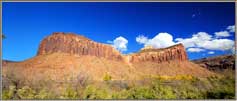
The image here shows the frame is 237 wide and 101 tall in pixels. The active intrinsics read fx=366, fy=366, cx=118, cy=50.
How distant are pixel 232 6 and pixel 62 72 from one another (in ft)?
9.76

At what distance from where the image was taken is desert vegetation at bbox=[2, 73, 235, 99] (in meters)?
5.81

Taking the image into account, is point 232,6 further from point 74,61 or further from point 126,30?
point 74,61

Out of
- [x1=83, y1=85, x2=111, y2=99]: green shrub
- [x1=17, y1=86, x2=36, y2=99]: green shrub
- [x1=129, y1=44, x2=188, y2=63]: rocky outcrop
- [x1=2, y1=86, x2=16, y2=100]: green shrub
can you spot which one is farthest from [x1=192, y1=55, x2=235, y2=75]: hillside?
[x1=2, y1=86, x2=16, y2=100]: green shrub

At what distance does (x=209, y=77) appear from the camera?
6230 millimetres

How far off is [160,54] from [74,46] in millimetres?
1617

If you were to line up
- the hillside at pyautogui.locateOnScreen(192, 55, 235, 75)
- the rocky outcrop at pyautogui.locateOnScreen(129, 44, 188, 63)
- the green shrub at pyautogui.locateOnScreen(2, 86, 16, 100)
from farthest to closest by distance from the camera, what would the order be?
the rocky outcrop at pyautogui.locateOnScreen(129, 44, 188, 63)
the hillside at pyautogui.locateOnScreen(192, 55, 235, 75)
the green shrub at pyautogui.locateOnScreen(2, 86, 16, 100)

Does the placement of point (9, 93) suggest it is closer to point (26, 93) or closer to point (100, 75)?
point (26, 93)

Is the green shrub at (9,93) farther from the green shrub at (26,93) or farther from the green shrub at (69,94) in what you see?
the green shrub at (69,94)

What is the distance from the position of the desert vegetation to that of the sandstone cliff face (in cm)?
53

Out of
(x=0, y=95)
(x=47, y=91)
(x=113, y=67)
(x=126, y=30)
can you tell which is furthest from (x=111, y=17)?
(x=0, y=95)

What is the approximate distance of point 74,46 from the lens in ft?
22.6

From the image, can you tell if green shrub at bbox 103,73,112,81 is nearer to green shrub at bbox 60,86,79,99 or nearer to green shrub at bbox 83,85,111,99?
green shrub at bbox 83,85,111,99

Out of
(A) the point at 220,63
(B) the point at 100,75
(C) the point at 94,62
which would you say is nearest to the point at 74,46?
(C) the point at 94,62

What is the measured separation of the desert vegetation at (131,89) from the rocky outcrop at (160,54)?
0.41 m
